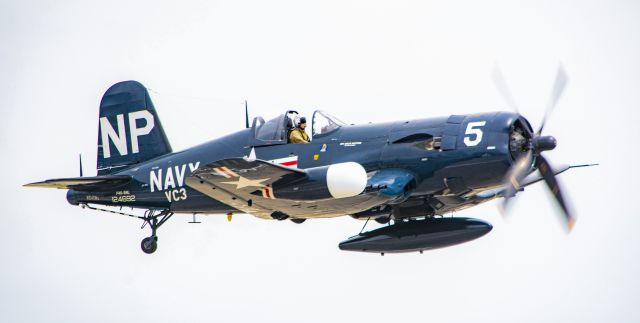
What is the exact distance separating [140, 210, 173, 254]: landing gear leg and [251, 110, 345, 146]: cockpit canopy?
259 centimetres

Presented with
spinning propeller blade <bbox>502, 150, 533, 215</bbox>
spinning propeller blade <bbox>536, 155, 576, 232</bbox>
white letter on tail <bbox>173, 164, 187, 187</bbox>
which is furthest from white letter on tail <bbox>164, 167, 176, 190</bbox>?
spinning propeller blade <bbox>536, 155, 576, 232</bbox>

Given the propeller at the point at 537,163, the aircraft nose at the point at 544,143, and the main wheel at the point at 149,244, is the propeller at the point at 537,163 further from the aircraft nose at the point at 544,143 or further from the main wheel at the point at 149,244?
the main wheel at the point at 149,244

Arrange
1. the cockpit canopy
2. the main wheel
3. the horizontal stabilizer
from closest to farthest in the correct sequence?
the cockpit canopy → the horizontal stabilizer → the main wheel

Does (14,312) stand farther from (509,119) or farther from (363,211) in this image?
(509,119)

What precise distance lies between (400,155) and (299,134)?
6.30 feet

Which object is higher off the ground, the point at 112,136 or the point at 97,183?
the point at 112,136

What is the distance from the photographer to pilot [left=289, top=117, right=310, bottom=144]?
18.3 metres

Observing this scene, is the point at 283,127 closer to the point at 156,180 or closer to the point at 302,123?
the point at 302,123

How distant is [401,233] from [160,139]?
5.37 meters

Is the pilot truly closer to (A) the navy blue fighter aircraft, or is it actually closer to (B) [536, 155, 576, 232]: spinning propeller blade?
(A) the navy blue fighter aircraft

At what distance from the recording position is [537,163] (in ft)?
58.0

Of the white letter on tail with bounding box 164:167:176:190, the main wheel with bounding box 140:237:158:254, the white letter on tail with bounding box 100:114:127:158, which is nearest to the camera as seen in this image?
the white letter on tail with bounding box 164:167:176:190

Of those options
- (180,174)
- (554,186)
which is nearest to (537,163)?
(554,186)

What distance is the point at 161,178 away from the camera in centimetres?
1969
